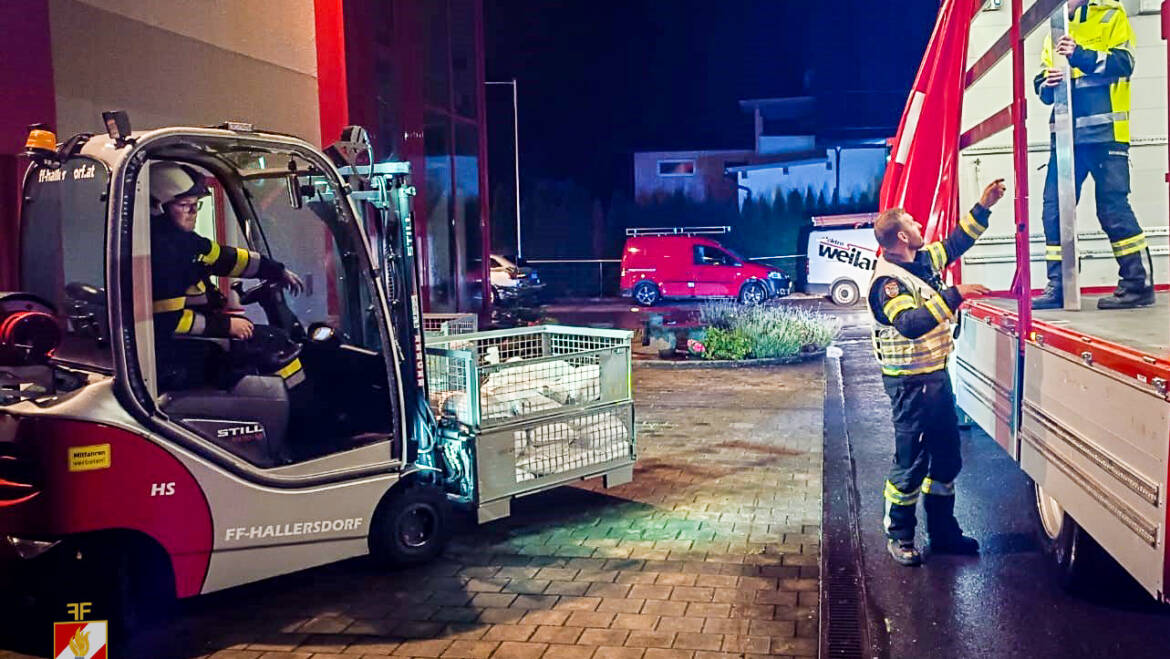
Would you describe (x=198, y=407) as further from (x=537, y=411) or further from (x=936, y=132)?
(x=936, y=132)

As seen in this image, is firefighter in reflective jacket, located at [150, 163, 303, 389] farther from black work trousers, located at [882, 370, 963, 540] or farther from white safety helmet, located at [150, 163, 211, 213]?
black work trousers, located at [882, 370, 963, 540]

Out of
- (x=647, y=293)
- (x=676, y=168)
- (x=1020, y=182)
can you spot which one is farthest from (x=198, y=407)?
(x=676, y=168)

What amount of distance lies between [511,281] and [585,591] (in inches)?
847

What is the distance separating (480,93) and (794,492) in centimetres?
1051

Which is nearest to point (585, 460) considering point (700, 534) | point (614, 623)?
point (700, 534)

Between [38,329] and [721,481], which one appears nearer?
[38,329]

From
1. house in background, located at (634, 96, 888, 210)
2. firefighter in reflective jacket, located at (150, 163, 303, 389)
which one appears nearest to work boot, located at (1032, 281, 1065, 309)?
firefighter in reflective jacket, located at (150, 163, 303, 389)

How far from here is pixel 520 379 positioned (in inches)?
259

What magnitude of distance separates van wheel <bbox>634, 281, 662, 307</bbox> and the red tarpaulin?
21.1 meters

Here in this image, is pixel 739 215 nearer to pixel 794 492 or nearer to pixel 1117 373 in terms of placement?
pixel 794 492

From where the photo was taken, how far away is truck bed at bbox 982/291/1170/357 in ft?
15.7

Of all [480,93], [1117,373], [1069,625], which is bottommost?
[1069,625]

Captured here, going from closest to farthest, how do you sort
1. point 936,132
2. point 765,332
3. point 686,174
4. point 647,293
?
1. point 936,132
2. point 765,332
3. point 647,293
4. point 686,174

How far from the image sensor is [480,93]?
1644 centimetres
